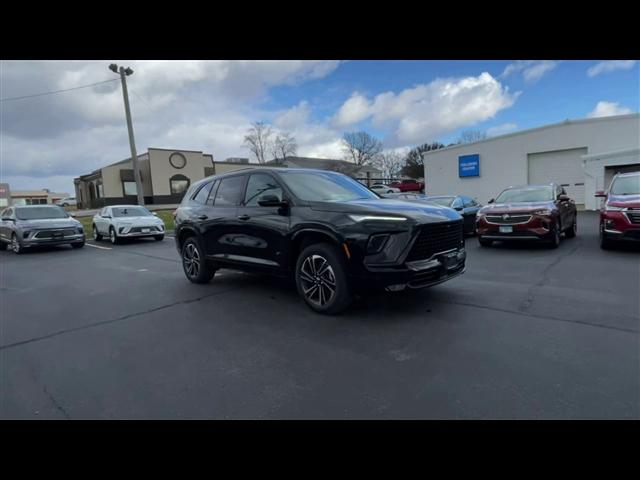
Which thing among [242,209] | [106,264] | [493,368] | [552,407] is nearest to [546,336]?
[493,368]

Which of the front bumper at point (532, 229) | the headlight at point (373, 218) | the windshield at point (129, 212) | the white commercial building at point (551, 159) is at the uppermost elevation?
the white commercial building at point (551, 159)

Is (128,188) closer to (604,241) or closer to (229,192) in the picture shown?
(229,192)

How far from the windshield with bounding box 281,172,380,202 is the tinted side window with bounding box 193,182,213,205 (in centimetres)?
184

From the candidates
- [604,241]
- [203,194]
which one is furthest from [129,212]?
[604,241]

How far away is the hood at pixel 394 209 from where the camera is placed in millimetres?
4148

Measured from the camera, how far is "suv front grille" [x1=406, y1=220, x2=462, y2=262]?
4.07 meters

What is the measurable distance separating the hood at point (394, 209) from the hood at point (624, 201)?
5.07 metres

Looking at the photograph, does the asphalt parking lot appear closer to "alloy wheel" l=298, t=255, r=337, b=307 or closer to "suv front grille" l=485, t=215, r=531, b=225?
"alloy wheel" l=298, t=255, r=337, b=307

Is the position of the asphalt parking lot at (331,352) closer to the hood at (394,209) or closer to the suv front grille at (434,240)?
the suv front grille at (434,240)

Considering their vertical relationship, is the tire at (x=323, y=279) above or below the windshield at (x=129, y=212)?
below

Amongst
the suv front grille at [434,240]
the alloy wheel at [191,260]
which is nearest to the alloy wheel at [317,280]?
the suv front grille at [434,240]

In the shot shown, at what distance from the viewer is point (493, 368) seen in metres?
2.98
